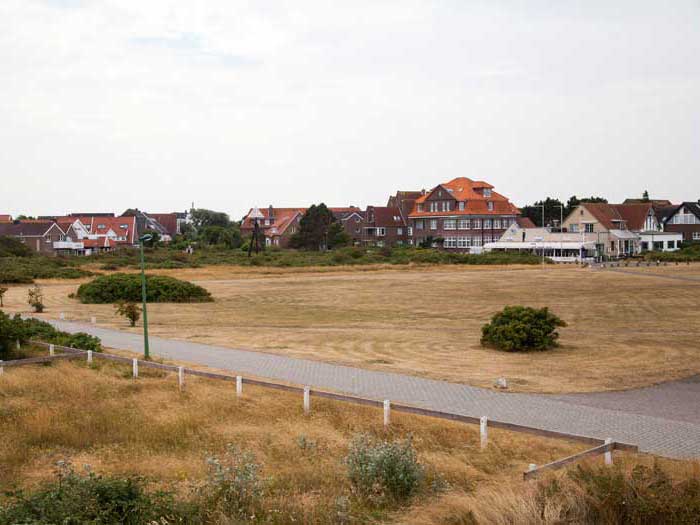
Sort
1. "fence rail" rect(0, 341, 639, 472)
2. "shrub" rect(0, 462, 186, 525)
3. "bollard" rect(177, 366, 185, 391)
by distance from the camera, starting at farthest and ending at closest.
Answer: "bollard" rect(177, 366, 185, 391) → "fence rail" rect(0, 341, 639, 472) → "shrub" rect(0, 462, 186, 525)

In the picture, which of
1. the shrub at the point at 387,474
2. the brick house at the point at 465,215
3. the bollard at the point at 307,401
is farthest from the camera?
the brick house at the point at 465,215

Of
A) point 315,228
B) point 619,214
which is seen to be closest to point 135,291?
point 315,228

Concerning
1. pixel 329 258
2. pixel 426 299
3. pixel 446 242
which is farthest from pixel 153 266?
pixel 446 242

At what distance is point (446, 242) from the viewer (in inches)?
4537

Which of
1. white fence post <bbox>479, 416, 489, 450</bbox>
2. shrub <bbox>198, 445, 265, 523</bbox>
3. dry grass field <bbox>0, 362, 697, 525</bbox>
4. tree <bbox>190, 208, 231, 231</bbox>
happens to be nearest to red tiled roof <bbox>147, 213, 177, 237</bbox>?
tree <bbox>190, 208, 231, 231</bbox>

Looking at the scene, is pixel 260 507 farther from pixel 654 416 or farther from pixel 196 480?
pixel 654 416

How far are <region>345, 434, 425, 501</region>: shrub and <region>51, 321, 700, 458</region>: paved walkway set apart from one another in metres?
4.49

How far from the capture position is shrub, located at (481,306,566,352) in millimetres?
25688

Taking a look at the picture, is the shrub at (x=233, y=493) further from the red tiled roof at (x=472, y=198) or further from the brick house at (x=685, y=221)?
the brick house at (x=685, y=221)

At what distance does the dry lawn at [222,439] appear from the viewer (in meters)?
11.6

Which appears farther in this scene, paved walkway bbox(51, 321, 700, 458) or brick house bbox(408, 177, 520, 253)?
brick house bbox(408, 177, 520, 253)

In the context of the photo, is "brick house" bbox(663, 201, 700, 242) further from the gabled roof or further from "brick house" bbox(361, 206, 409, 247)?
"brick house" bbox(361, 206, 409, 247)

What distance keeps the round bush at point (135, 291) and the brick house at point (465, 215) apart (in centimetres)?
6834

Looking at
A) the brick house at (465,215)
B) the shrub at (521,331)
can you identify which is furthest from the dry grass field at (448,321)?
the brick house at (465,215)
